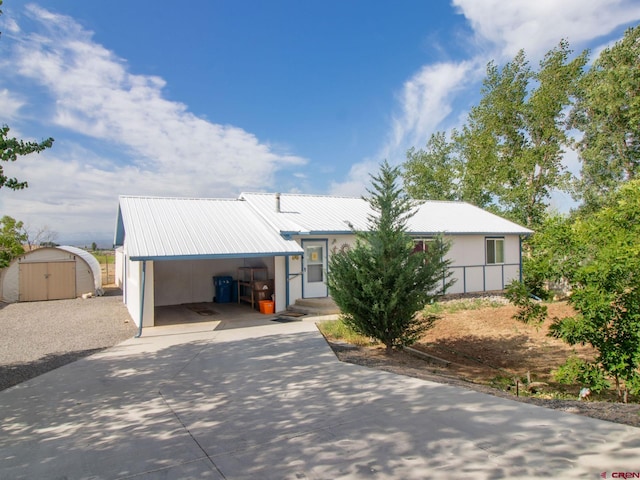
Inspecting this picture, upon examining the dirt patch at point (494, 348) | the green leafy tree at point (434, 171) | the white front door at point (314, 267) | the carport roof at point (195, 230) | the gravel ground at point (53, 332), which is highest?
the green leafy tree at point (434, 171)

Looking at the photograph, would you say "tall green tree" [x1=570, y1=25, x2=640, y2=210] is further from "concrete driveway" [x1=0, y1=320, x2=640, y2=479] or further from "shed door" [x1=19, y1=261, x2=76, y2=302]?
"shed door" [x1=19, y1=261, x2=76, y2=302]

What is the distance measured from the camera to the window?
17.5m

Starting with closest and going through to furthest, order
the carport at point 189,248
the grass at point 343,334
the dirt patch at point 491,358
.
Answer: the dirt patch at point 491,358 < the grass at point 343,334 < the carport at point 189,248

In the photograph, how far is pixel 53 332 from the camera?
35.7 ft

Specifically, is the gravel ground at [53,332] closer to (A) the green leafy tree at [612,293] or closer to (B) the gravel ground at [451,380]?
(B) the gravel ground at [451,380]

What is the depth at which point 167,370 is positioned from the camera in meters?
6.96

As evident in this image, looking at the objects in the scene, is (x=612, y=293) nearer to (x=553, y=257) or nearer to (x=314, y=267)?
(x=553, y=257)

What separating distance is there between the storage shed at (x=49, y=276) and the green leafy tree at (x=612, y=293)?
19.5 meters

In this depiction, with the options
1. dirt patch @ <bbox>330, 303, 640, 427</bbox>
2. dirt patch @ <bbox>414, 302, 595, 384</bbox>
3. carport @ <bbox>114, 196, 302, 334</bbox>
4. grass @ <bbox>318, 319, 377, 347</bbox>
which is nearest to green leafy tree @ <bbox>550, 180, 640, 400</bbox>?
dirt patch @ <bbox>330, 303, 640, 427</bbox>

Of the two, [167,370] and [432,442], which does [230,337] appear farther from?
[432,442]

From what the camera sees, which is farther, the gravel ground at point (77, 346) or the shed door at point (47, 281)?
the shed door at point (47, 281)

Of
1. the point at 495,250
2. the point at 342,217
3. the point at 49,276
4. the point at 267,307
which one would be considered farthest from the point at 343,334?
the point at 49,276

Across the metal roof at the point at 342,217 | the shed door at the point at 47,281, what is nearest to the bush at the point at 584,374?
the metal roof at the point at 342,217

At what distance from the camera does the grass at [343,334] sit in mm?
9055
